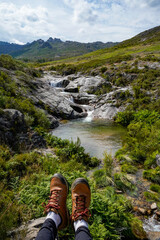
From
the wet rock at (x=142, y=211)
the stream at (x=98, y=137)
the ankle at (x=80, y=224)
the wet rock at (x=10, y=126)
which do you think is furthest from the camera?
the stream at (x=98, y=137)

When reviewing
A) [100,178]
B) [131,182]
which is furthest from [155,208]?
[100,178]

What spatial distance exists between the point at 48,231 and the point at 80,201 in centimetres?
98

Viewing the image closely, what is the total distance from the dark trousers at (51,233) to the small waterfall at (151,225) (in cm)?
248

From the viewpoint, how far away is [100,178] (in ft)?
19.9

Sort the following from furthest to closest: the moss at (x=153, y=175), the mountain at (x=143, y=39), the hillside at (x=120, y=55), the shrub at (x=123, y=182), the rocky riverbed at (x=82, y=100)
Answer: the mountain at (x=143, y=39) < the hillside at (x=120, y=55) < the rocky riverbed at (x=82, y=100) < the moss at (x=153, y=175) < the shrub at (x=123, y=182)

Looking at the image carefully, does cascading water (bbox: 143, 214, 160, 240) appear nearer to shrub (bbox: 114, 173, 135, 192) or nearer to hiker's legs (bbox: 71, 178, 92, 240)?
shrub (bbox: 114, 173, 135, 192)

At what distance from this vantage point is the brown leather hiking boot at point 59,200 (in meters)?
2.97

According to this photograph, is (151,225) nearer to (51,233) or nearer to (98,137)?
(51,233)

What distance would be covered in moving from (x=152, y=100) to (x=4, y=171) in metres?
18.9

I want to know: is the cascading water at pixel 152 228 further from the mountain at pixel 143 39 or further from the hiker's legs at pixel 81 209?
the mountain at pixel 143 39

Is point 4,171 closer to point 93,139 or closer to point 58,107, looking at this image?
point 93,139

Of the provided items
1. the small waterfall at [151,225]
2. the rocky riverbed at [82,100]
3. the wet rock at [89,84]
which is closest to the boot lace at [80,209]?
the small waterfall at [151,225]

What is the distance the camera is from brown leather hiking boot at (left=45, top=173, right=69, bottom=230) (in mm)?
2971

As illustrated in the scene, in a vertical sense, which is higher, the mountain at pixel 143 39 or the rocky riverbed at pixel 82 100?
the mountain at pixel 143 39
